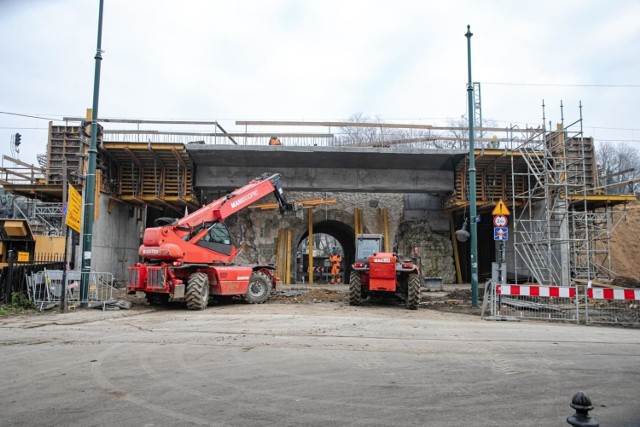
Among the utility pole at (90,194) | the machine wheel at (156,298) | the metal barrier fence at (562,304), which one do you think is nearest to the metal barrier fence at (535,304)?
the metal barrier fence at (562,304)

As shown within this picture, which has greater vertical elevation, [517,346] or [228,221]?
[228,221]

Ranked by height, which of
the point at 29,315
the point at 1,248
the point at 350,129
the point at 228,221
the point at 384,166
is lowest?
the point at 29,315

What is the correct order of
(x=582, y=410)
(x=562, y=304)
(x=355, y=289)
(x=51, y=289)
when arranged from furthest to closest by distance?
1. (x=355, y=289)
2. (x=562, y=304)
3. (x=51, y=289)
4. (x=582, y=410)

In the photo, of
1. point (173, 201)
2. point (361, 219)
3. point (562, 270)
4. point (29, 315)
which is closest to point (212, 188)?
point (173, 201)

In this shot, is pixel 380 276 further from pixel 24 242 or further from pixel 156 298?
pixel 24 242

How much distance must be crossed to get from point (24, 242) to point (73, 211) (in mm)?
9431

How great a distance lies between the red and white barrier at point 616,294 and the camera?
12.2 meters

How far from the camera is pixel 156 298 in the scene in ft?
54.0

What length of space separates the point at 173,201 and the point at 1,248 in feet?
23.7

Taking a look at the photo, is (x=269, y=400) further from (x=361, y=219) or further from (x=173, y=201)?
(x=361, y=219)

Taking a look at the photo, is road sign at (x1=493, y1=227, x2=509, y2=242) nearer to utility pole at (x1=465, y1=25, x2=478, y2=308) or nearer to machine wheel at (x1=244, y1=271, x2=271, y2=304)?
utility pole at (x1=465, y1=25, x2=478, y2=308)

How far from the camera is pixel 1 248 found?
21.1 m

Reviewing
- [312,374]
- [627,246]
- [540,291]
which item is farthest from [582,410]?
[627,246]

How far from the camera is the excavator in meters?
14.9
